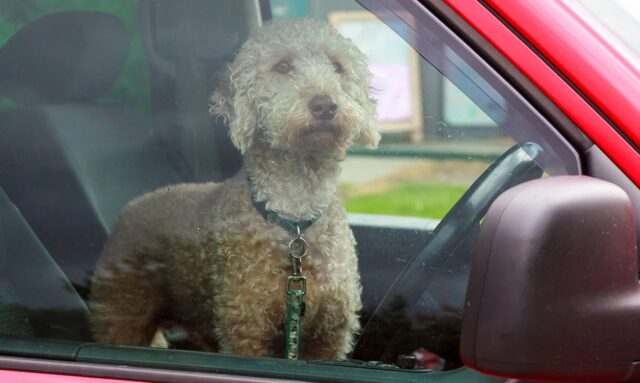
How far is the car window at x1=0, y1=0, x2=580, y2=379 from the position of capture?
1564 millimetres

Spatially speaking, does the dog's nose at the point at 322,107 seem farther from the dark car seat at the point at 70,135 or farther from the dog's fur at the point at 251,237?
the dark car seat at the point at 70,135

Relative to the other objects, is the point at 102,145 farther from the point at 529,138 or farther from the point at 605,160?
the point at 605,160

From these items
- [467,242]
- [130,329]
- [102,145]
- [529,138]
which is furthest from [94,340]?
[529,138]

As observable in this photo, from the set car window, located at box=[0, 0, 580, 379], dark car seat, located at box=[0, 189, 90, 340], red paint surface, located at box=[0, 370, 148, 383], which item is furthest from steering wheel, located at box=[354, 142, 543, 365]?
dark car seat, located at box=[0, 189, 90, 340]

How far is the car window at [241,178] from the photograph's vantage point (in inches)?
61.6

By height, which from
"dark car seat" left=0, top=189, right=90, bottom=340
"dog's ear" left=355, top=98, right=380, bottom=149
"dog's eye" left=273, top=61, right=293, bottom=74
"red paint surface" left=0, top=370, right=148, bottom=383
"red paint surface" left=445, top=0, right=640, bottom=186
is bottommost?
"red paint surface" left=0, top=370, right=148, bottom=383

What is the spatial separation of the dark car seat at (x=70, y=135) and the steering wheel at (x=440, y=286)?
→ 0.55m

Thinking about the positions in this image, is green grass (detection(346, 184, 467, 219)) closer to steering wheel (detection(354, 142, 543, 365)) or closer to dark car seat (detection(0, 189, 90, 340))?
steering wheel (detection(354, 142, 543, 365))

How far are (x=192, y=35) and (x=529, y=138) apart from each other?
2.22 feet

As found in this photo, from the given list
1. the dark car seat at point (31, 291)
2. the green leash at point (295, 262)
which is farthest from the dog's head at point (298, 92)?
the dark car seat at point (31, 291)

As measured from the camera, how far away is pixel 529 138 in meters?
1.45

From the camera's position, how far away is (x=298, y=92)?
1871 millimetres

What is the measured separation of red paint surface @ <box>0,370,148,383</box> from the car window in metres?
0.06

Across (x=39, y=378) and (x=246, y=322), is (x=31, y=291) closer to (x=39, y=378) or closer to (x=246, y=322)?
(x=39, y=378)
